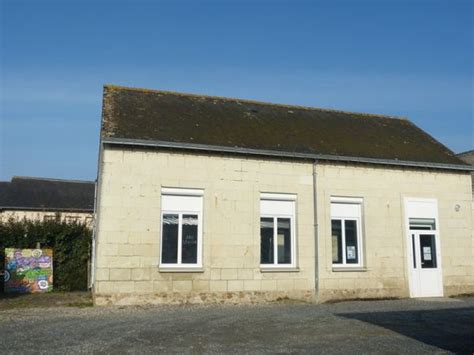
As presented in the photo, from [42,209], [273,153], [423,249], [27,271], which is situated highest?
[273,153]

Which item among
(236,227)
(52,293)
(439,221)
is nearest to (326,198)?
(236,227)

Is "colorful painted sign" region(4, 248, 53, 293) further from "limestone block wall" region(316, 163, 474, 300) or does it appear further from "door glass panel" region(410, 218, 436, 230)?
"door glass panel" region(410, 218, 436, 230)

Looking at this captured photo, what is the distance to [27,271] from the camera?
17219 mm

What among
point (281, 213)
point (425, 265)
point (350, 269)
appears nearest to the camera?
point (281, 213)

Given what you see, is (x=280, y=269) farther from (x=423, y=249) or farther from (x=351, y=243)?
(x=423, y=249)

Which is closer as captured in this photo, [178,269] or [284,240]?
[178,269]

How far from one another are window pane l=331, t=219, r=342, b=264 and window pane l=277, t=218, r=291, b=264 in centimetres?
147

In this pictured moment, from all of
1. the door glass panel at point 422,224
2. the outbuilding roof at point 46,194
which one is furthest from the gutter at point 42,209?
the door glass panel at point 422,224

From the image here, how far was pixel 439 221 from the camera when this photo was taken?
16.4 m

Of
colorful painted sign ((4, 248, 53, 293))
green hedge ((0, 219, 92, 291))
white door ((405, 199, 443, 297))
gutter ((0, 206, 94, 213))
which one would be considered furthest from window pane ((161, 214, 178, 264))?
gutter ((0, 206, 94, 213))

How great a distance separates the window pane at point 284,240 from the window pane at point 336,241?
58.0 inches

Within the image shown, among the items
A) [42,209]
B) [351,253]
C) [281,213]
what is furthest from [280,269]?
[42,209]

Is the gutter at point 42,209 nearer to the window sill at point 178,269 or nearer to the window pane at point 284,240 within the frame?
the window sill at point 178,269

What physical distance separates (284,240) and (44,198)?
733 inches
